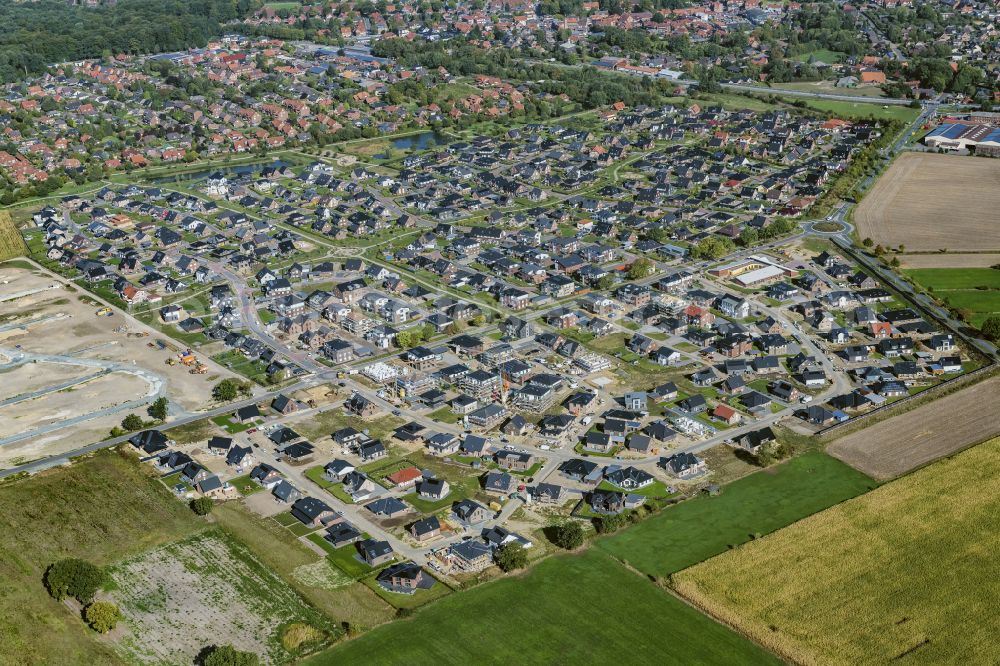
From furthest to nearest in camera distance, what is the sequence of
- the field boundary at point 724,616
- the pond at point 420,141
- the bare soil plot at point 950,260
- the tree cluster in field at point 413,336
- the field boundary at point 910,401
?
1. the pond at point 420,141
2. the bare soil plot at point 950,260
3. the tree cluster in field at point 413,336
4. the field boundary at point 910,401
5. the field boundary at point 724,616

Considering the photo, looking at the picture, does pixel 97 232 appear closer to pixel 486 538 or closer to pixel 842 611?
pixel 486 538

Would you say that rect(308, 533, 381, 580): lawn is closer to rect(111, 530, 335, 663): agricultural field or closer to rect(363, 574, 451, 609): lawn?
rect(363, 574, 451, 609): lawn

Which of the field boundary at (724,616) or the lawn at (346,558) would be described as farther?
the lawn at (346,558)

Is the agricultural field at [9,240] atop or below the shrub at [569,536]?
below

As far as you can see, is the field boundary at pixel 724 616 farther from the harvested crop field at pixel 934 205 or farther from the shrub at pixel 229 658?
the harvested crop field at pixel 934 205

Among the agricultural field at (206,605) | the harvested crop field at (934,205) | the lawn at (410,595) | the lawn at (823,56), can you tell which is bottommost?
the agricultural field at (206,605)

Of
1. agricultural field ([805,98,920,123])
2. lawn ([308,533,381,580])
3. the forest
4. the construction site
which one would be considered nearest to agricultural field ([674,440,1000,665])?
lawn ([308,533,381,580])

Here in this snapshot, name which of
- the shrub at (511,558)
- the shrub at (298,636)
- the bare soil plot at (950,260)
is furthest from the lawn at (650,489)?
the bare soil plot at (950,260)

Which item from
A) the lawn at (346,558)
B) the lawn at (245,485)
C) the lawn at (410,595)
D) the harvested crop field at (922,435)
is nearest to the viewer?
the lawn at (410,595)
